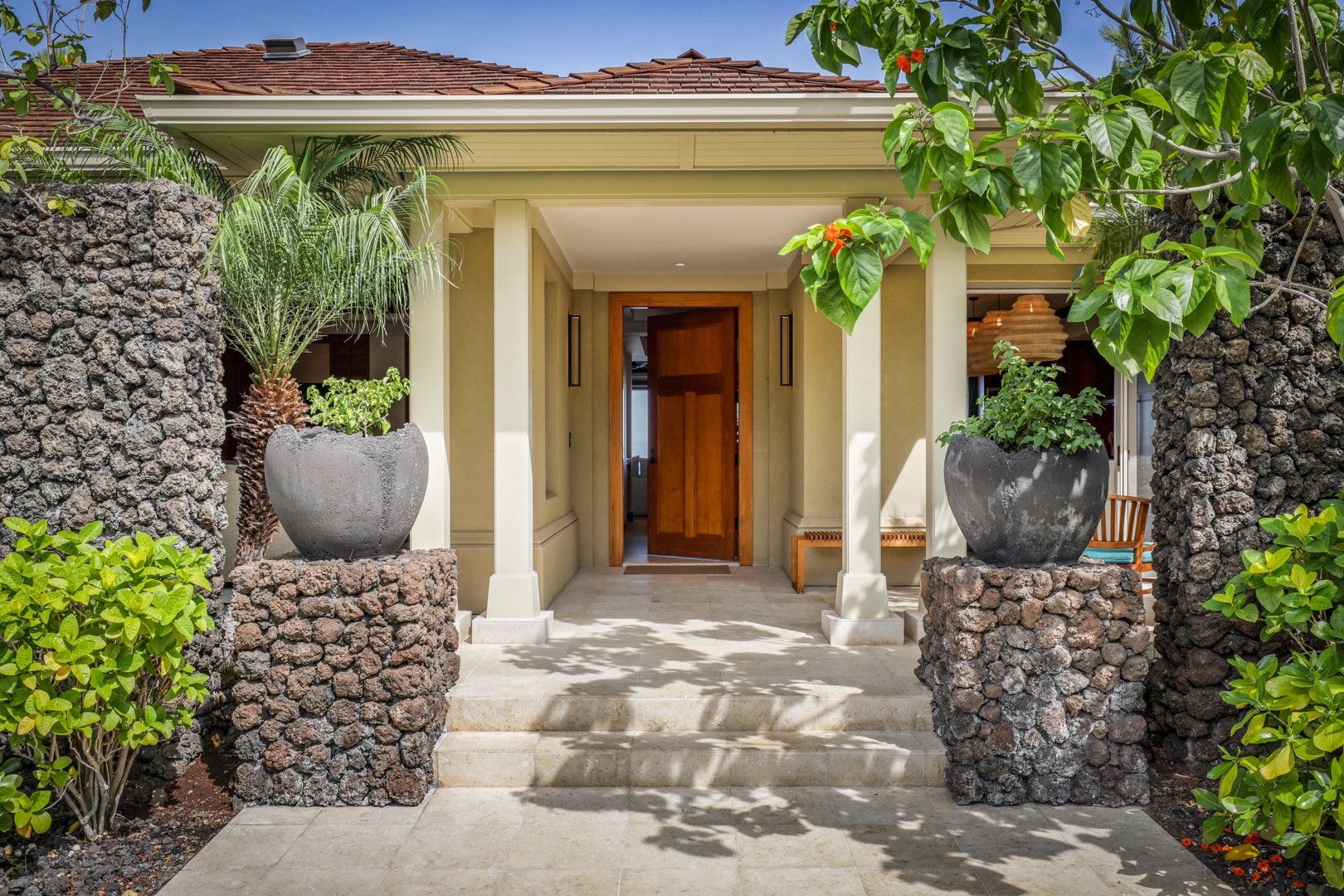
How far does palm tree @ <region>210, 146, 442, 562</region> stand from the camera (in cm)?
365

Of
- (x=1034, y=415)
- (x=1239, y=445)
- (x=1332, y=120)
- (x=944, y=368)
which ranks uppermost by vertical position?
(x=1332, y=120)

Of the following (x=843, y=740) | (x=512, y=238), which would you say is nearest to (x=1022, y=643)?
(x=843, y=740)

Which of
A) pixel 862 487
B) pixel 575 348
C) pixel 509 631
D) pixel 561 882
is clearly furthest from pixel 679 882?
pixel 575 348

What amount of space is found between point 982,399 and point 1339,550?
1343mm

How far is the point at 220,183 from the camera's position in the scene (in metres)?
4.38

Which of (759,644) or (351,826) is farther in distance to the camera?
(759,644)

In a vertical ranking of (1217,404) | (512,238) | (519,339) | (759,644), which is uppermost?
(512,238)

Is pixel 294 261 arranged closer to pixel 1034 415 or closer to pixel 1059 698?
pixel 1034 415

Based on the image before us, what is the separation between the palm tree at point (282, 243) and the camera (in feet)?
12.1

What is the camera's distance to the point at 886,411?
6762mm

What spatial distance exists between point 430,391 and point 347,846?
7.81ft

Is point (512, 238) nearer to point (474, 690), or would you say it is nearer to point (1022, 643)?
point (474, 690)

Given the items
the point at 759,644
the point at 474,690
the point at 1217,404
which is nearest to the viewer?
the point at 1217,404

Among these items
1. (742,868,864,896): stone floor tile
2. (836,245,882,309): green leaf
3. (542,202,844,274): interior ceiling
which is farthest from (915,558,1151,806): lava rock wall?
(542,202,844,274): interior ceiling
